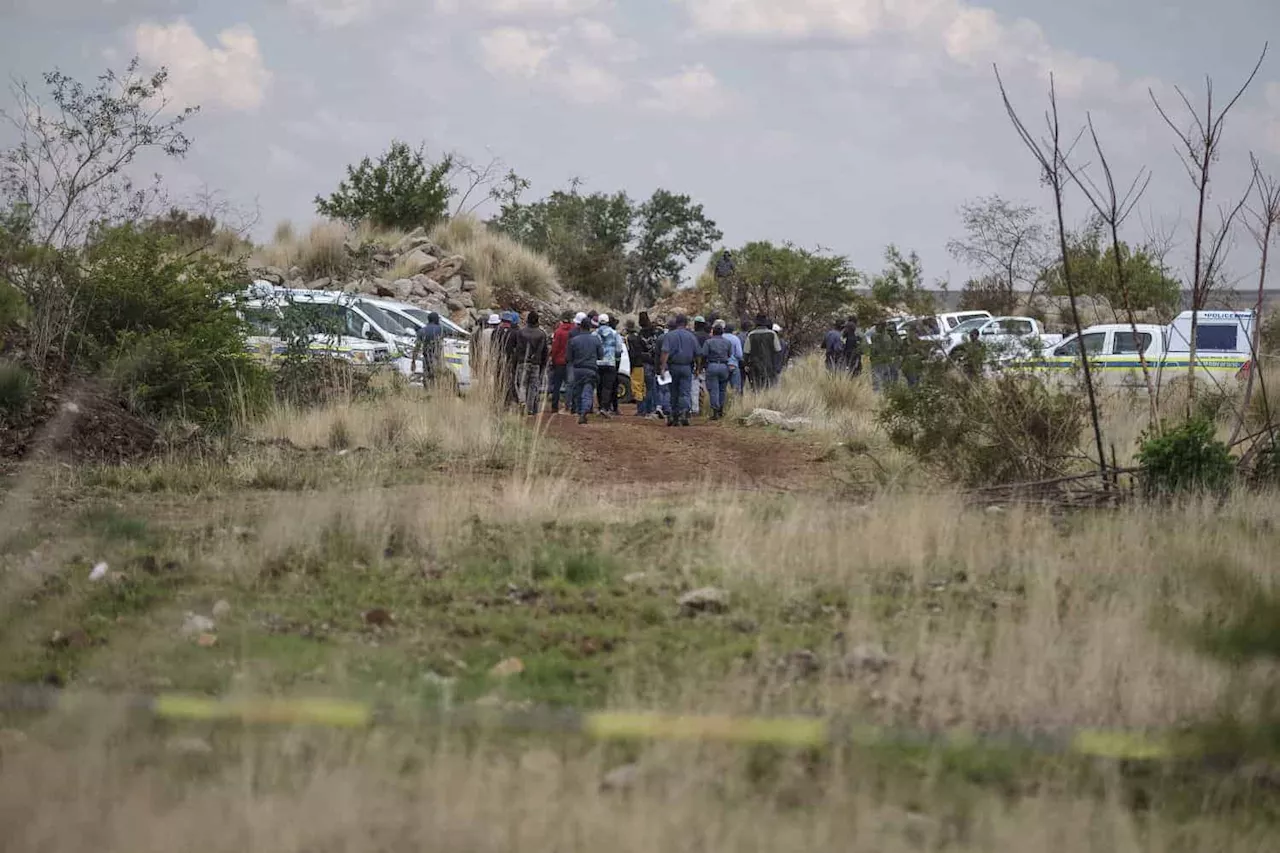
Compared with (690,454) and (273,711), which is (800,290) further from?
(273,711)

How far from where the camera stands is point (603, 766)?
4.93 m

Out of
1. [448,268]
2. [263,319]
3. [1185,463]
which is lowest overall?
[1185,463]

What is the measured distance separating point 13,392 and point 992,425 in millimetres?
8983

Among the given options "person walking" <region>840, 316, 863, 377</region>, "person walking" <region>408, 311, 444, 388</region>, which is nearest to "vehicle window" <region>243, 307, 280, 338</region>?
"person walking" <region>408, 311, 444, 388</region>

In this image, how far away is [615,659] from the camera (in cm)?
654

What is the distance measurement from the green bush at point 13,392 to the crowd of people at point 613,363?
6397 mm

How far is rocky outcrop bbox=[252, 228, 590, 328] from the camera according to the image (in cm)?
3048

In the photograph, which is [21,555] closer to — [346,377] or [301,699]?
[301,699]

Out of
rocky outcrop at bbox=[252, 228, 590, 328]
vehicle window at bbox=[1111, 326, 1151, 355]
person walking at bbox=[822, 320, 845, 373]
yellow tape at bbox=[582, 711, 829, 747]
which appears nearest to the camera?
yellow tape at bbox=[582, 711, 829, 747]

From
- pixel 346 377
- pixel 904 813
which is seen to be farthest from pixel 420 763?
pixel 346 377

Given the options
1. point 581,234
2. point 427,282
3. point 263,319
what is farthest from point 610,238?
point 263,319

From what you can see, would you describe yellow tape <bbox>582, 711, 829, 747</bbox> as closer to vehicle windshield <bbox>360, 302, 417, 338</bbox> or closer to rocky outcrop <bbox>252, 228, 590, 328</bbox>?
vehicle windshield <bbox>360, 302, 417, 338</bbox>

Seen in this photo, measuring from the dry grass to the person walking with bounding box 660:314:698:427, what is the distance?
12.7m

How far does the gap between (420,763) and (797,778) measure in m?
1.28
